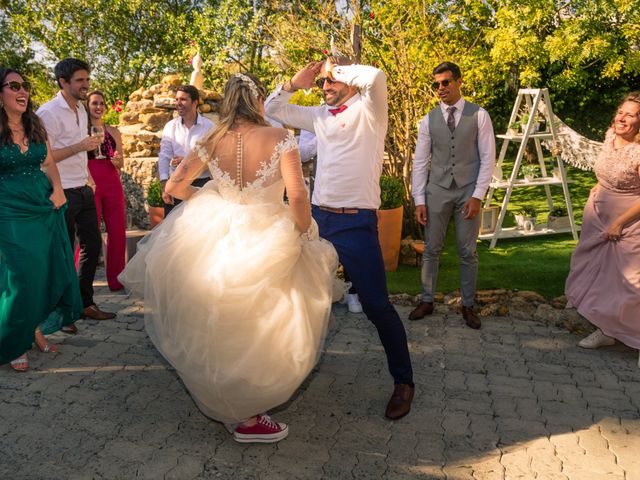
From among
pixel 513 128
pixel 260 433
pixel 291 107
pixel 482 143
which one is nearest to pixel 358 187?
pixel 291 107

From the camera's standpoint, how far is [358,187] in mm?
3686

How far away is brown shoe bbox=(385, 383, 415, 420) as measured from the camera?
3.67 meters

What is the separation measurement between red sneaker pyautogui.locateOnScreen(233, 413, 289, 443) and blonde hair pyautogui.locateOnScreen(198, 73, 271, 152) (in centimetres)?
154

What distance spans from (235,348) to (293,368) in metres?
0.32

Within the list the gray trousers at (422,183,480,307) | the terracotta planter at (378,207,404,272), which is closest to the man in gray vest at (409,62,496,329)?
the gray trousers at (422,183,480,307)

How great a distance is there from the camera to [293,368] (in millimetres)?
3143

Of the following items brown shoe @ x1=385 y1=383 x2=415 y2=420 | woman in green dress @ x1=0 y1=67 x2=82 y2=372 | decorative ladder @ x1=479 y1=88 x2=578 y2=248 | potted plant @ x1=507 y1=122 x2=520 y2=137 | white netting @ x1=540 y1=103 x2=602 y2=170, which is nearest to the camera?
brown shoe @ x1=385 y1=383 x2=415 y2=420

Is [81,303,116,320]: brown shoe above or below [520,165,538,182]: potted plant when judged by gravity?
below

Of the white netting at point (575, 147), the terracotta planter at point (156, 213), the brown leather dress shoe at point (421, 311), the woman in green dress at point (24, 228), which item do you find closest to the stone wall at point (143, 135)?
the terracotta planter at point (156, 213)

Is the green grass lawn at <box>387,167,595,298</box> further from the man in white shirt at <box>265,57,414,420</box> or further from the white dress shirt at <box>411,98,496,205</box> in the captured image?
the man in white shirt at <box>265,57,414,420</box>

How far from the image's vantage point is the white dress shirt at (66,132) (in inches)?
201

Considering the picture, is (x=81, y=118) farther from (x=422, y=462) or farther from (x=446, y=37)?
(x=446, y=37)

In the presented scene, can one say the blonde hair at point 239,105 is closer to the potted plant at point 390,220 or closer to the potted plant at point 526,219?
the potted plant at point 390,220

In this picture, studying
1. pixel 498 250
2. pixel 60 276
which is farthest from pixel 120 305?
pixel 498 250
